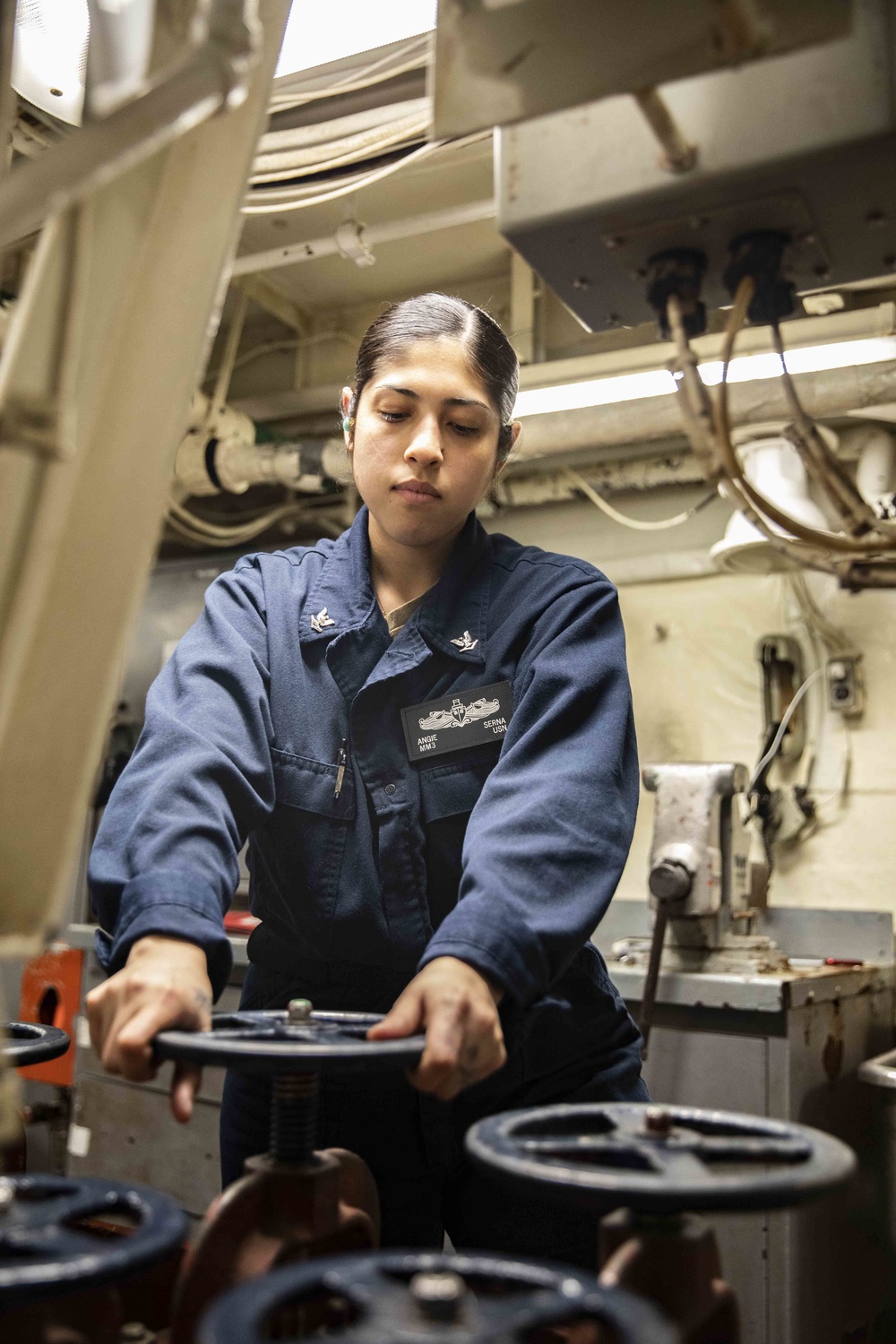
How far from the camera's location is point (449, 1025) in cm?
84

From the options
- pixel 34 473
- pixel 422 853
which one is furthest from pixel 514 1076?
pixel 34 473

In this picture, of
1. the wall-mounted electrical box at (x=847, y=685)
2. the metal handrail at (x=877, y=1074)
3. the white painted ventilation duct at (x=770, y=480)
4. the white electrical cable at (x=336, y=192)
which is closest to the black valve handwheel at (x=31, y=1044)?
the white electrical cable at (x=336, y=192)

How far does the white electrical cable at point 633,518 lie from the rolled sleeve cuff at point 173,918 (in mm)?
2712

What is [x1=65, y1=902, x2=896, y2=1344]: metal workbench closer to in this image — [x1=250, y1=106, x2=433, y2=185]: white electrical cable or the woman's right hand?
the woman's right hand

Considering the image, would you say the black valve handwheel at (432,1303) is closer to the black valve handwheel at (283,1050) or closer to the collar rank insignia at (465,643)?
the black valve handwheel at (283,1050)

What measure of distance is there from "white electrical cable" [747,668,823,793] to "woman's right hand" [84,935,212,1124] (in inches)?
99.5

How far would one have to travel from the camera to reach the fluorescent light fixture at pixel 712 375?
2.47 m

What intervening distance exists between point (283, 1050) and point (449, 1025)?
0.13 metres

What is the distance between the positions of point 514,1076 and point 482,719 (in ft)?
1.24

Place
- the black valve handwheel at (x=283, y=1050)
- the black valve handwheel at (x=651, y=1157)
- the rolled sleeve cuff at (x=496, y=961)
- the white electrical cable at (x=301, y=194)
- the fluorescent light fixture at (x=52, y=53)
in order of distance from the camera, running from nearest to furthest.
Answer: the black valve handwheel at (x=651, y=1157) < the black valve handwheel at (x=283, y=1050) < the rolled sleeve cuff at (x=496, y=961) < the fluorescent light fixture at (x=52, y=53) < the white electrical cable at (x=301, y=194)

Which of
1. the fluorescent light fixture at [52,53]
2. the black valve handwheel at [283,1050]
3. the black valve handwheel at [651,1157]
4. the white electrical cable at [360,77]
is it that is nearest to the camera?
the black valve handwheel at [651,1157]

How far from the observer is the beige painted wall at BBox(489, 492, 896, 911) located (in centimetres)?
318

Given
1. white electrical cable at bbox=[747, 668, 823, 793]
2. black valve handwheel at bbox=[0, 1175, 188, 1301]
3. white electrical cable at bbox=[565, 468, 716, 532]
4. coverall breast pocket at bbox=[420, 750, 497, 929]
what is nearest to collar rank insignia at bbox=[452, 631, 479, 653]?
coverall breast pocket at bbox=[420, 750, 497, 929]

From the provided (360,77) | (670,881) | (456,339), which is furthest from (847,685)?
(456,339)
